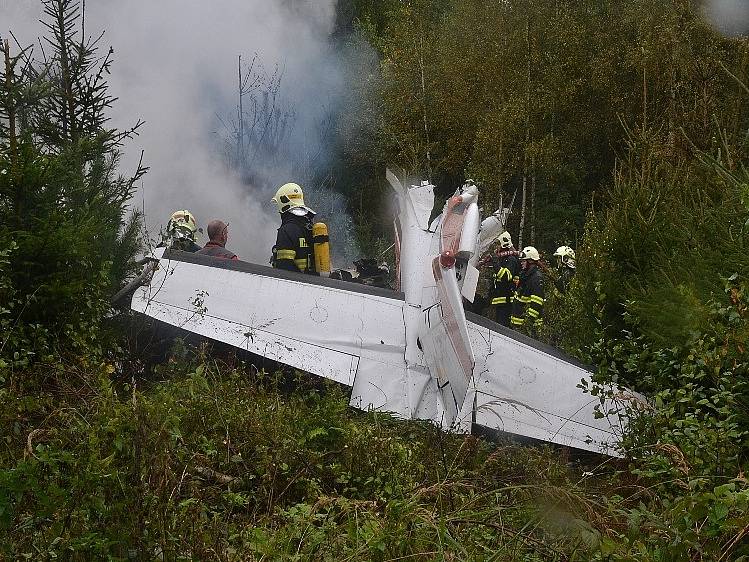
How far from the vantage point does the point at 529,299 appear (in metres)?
12.3

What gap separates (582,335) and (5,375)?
5.21 m

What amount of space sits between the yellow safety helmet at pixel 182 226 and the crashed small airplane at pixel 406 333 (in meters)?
2.36

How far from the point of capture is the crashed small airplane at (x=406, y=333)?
7.52m

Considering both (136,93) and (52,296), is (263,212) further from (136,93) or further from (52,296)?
(52,296)

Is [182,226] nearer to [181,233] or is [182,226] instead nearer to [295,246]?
[181,233]

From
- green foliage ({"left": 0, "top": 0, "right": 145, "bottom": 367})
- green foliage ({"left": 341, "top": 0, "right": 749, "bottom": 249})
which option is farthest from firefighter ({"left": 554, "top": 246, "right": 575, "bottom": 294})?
green foliage ({"left": 341, "top": 0, "right": 749, "bottom": 249})

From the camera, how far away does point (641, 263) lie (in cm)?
837

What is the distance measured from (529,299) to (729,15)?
31.6ft

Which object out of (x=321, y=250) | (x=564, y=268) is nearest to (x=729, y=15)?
(x=564, y=268)

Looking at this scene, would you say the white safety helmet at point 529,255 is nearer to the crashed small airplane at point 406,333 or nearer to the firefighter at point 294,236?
the firefighter at point 294,236

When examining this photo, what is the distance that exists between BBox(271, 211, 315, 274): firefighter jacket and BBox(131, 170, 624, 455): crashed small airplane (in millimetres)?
956

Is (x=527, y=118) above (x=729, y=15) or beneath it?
above

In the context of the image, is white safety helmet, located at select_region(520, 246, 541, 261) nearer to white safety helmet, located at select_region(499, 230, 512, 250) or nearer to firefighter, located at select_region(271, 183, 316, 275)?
white safety helmet, located at select_region(499, 230, 512, 250)

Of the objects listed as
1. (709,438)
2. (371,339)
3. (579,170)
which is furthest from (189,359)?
(579,170)
